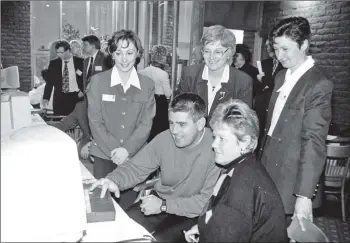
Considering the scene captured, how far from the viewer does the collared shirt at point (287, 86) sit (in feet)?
5.93

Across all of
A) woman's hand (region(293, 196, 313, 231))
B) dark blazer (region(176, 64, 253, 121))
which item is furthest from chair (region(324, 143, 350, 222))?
woman's hand (region(293, 196, 313, 231))

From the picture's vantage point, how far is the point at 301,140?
5.70ft

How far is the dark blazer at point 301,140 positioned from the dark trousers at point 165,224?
491 millimetres

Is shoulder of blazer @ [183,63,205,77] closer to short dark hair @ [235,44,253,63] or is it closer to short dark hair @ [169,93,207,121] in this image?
short dark hair @ [169,93,207,121]

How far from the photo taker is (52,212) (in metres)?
1.09

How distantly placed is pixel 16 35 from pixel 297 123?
6818 millimetres

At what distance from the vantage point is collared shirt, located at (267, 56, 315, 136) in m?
1.81

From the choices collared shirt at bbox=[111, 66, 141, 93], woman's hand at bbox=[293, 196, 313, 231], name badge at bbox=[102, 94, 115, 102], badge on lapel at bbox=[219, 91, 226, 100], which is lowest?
woman's hand at bbox=[293, 196, 313, 231]

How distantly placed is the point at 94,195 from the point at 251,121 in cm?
72

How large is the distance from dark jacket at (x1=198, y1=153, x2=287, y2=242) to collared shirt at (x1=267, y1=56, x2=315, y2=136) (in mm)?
609

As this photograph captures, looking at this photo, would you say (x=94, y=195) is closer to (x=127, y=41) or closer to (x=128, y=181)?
(x=128, y=181)

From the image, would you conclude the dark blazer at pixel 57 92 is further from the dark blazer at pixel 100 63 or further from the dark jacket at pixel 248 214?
the dark jacket at pixel 248 214

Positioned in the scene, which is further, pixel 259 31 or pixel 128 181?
pixel 259 31

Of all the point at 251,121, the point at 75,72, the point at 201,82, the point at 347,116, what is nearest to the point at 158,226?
the point at 251,121
